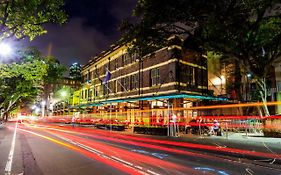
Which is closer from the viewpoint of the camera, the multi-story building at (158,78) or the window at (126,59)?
the multi-story building at (158,78)

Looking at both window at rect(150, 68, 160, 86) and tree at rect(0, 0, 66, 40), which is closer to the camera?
tree at rect(0, 0, 66, 40)

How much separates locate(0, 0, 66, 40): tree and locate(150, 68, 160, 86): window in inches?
742

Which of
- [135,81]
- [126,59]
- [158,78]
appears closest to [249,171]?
[158,78]

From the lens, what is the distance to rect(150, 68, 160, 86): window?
3269 cm

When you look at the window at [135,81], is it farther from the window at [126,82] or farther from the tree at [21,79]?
the tree at [21,79]

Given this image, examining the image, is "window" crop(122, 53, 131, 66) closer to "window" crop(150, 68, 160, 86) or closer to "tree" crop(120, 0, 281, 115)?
"window" crop(150, 68, 160, 86)

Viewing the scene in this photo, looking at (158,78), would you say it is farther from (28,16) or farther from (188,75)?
(28,16)

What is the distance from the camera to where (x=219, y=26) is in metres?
16.2

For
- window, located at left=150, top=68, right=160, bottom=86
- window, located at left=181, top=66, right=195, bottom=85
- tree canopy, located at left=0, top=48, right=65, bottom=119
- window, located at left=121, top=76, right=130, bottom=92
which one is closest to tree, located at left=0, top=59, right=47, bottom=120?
tree canopy, located at left=0, top=48, right=65, bottom=119

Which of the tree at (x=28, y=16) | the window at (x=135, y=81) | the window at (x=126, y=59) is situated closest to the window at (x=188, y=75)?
the window at (x=135, y=81)

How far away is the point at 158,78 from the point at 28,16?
67.0 ft

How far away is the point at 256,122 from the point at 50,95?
6950cm

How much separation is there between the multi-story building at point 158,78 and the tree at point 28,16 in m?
10.2

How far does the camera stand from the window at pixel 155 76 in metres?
32.7
